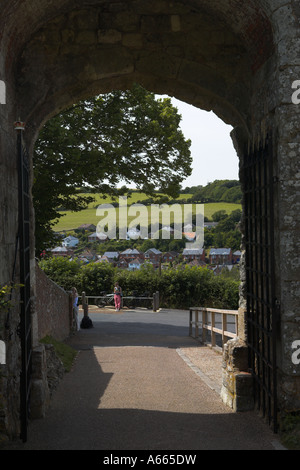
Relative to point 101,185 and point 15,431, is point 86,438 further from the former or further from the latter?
point 101,185

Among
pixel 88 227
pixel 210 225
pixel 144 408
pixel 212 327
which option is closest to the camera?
pixel 144 408

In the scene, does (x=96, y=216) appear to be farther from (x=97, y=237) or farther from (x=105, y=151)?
(x=105, y=151)

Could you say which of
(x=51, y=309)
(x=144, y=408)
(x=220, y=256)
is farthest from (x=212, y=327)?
(x=220, y=256)

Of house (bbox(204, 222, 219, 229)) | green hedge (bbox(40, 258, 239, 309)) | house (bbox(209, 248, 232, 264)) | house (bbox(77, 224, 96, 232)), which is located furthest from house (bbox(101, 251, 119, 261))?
green hedge (bbox(40, 258, 239, 309))

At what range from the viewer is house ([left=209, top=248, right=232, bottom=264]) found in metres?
60.8

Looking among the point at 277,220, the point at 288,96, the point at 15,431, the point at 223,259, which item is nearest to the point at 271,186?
the point at 277,220

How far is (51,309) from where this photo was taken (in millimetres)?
11188

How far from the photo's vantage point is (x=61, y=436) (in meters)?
4.70

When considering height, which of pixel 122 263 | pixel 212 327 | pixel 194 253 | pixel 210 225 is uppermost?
pixel 210 225

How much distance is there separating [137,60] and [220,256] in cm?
5774

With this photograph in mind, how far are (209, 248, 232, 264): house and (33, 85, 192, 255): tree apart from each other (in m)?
45.4

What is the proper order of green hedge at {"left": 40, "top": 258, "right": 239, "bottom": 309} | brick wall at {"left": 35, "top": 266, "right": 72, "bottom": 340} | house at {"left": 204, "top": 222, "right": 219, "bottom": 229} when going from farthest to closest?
house at {"left": 204, "top": 222, "right": 219, "bottom": 229} < green hedge at {"left": 40, "top": 258, "right": 239, "bottom": 309} < brick wall at {"left": 35, "top": 266, "right": 72, "bottom": 340}

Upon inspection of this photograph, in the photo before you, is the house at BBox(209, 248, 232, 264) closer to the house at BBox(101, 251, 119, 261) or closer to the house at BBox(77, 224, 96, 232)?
the house at BBox(101, 251, 119, 261)

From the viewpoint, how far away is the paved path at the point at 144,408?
4496mm
